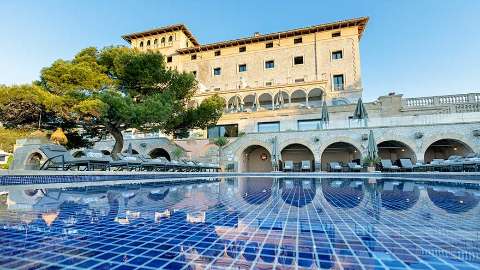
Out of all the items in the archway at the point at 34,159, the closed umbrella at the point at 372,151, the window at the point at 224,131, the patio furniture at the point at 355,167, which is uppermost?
the window at the point at 224,131

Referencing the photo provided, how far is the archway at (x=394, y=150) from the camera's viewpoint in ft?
62.3

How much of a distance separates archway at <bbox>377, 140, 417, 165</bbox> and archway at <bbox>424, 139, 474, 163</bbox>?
5.55ft

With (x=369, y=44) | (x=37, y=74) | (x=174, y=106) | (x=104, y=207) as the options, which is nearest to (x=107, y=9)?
(x=37, y=74)

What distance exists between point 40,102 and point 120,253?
44.0ft

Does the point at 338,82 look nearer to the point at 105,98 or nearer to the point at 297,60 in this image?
the point at 297,60

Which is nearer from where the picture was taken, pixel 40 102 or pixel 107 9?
pixel 40 102

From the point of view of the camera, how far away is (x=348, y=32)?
26891 millimetres

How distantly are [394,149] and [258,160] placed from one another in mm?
10704

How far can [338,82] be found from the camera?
26.8m

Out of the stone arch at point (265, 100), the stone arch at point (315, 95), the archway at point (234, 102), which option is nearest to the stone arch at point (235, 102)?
the archway at point (234, 102)

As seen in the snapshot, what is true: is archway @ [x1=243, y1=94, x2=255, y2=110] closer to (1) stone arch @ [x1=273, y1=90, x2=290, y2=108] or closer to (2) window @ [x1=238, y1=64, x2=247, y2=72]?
(1) stone arch @ [x1=273, y1=90, x2=290, y2=108]

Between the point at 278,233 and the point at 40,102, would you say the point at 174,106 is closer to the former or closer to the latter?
the point at 40,102

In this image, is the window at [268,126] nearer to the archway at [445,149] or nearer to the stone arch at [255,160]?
the stone arch at [255,160]

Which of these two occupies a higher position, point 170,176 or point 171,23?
point 171,23
